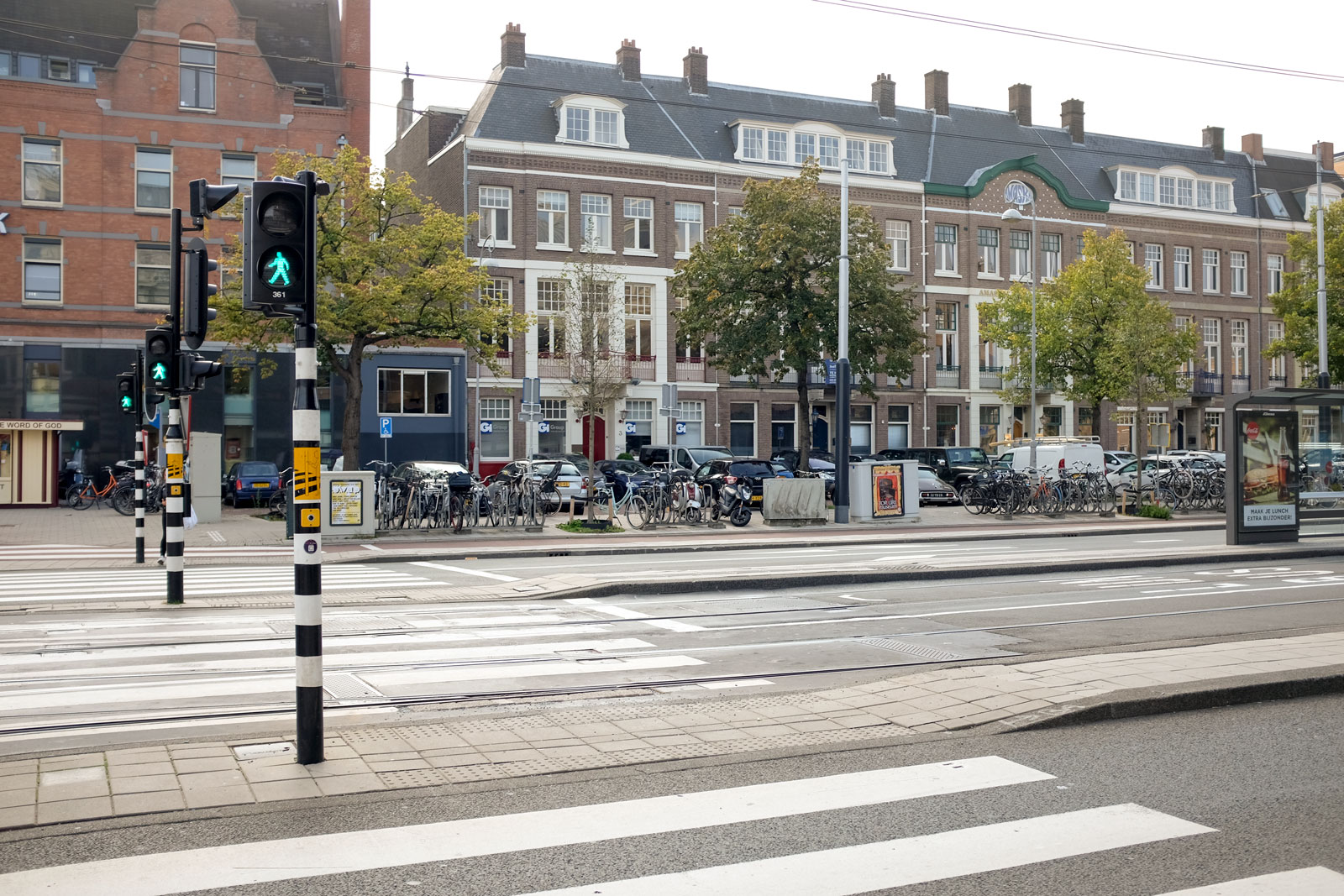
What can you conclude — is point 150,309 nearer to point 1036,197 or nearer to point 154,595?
point 154,595

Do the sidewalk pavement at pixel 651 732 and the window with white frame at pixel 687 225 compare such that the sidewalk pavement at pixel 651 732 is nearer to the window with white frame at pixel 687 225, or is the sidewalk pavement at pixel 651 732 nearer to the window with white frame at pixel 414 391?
the window with white frame at pixel 414 391

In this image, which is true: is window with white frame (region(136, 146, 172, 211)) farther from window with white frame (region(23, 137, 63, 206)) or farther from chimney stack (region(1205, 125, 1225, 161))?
chimney stack (region(1205, 125, 1225, 161))

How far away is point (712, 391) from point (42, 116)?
2511 cm

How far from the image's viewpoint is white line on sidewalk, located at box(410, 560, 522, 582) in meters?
16.2

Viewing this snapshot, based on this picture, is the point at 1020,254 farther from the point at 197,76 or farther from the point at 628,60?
the point at 197,76

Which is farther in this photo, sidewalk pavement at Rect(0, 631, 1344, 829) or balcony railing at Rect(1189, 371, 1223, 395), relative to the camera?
balcony railing at Rect(1189, 371, 1223, 395)

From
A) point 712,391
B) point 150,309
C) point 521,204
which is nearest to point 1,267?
point 150,309

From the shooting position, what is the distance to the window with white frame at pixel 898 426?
2051 inches

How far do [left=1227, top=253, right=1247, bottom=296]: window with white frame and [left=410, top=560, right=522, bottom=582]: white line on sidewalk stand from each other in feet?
174

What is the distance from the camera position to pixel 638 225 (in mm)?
46781

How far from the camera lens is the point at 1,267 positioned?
36938mm

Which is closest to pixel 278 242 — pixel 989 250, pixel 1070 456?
pixel 1070 456

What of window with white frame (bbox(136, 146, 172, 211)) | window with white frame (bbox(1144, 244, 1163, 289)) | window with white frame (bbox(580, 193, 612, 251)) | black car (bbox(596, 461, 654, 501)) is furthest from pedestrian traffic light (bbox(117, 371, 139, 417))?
window with white frame (bbox(1144, 244, 1163, 289))

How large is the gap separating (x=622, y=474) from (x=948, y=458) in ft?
42.9
